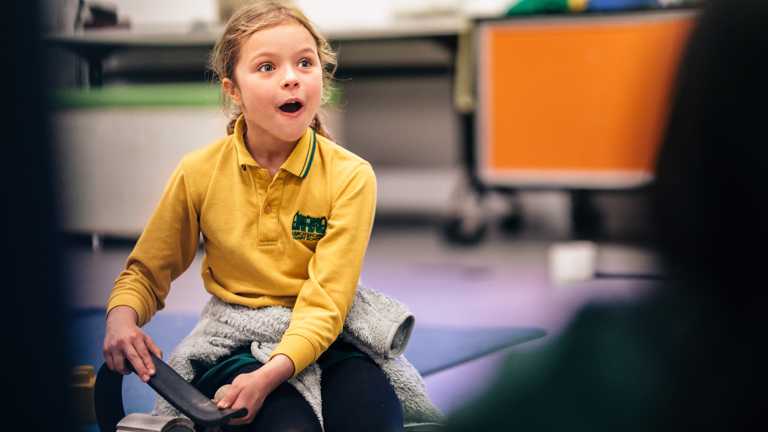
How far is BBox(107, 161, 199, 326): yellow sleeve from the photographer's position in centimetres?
71

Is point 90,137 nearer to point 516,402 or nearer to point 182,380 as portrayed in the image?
point 182,380

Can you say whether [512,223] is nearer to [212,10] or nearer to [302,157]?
[212,10]

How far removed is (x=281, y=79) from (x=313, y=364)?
12.9 inches

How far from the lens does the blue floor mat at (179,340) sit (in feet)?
2.26

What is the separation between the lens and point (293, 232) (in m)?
0.72

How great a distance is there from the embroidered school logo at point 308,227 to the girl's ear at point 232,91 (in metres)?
0.15

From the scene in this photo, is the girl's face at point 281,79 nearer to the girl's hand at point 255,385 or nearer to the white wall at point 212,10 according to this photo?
the white wall at point 212,10

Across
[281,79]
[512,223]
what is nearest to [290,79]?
[281,79]

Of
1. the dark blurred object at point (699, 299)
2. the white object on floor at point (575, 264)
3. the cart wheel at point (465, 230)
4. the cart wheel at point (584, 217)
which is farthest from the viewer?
the cart wheel at point (584, 217)

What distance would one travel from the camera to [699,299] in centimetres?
31

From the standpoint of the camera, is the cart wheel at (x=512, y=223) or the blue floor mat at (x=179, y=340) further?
the cart wheel at (x=512, y=223)

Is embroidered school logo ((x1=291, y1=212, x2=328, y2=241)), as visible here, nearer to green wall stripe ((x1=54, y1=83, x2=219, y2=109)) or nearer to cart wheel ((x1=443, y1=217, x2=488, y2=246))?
green wall stripe ((x1=54, y1=83, x2=219, y2=109))

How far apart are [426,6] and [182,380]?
2.06m

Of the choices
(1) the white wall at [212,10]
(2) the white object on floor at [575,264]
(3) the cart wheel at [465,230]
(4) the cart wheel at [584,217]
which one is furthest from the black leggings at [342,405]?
(4) the cart wheel at [584,217]
